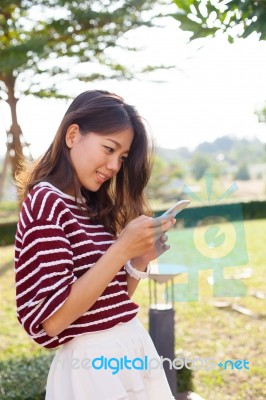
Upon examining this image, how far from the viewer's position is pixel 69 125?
4.05 feet

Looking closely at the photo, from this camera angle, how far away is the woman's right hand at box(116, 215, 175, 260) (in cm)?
104

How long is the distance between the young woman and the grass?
1.02 ft

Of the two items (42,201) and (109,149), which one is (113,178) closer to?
(109,149)

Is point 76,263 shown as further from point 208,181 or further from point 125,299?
point 208,181

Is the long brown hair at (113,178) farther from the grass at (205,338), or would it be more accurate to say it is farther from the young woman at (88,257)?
the grass at (205,338)

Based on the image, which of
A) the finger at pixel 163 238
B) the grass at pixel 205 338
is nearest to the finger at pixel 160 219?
the finger at pixel 163 238

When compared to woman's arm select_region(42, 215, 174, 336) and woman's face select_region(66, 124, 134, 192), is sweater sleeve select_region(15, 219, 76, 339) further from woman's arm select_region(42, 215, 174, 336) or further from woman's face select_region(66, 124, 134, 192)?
woman's face select_region(66, 124, 134, 192)

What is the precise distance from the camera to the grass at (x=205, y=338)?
2.91 m

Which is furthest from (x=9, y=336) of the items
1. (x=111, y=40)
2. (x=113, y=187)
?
(x=111, y=40)

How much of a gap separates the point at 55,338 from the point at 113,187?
387mm

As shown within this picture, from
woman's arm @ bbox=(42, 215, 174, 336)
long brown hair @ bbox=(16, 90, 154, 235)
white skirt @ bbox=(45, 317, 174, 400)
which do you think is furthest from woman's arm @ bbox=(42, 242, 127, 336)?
→ long brown hair @ bbox=(16, 90, 154, 235)

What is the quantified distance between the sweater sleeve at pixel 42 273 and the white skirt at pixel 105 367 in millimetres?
90

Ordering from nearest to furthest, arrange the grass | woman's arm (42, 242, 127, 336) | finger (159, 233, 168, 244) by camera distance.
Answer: woman's arm (42, 242, 127, 336), finger (159, 233, 168, 244), the grass

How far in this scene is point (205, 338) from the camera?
14.1ft
